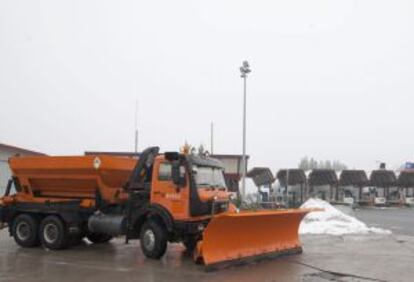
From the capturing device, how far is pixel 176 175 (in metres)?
15.0

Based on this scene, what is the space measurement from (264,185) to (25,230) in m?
32.3

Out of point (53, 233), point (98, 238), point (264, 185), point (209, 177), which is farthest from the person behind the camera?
point (264, 185)

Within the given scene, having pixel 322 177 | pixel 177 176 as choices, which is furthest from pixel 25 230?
pixel 322 177

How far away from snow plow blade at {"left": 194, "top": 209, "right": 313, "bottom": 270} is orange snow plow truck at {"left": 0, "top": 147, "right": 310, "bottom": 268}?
0.02 meters

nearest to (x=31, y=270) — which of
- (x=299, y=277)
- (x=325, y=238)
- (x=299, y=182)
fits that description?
(x=299, y=277)

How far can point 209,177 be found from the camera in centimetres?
1580

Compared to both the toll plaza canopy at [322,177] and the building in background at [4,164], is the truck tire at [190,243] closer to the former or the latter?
the building in background at [4,164]

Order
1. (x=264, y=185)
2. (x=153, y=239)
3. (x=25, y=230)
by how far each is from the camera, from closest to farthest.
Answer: (x=153, y=239) < (x=25, y=230) < (x=264, y=185)

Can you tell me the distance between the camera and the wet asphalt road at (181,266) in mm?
12906

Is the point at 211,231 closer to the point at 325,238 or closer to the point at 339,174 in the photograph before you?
the point at 325,238

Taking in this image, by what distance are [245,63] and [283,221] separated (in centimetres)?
1679

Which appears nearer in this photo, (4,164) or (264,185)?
(4,164)

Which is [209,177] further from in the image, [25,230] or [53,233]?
[25,230]

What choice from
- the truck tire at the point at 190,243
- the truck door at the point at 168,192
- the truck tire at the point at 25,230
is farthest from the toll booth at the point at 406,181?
the truck door at the point at 168,192
